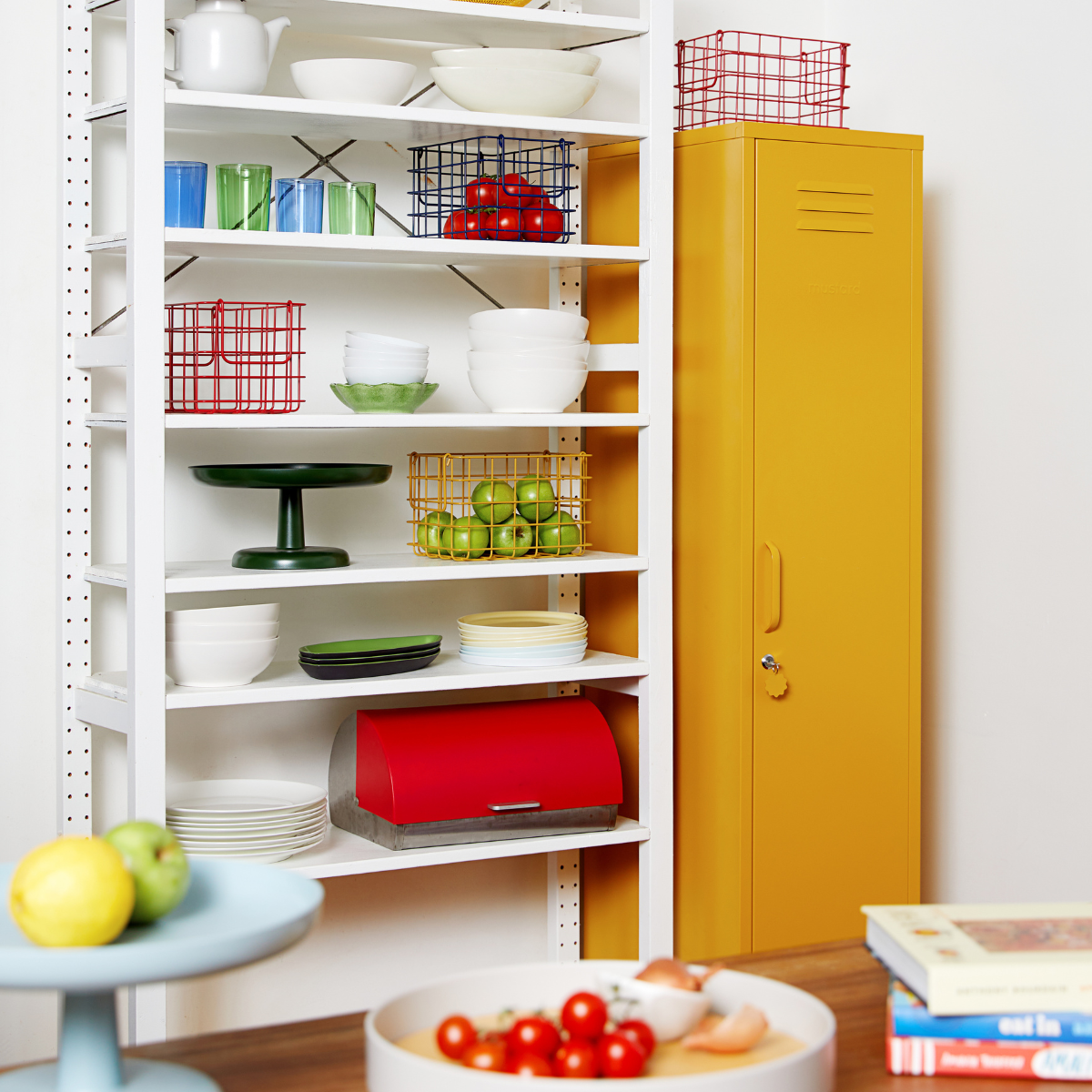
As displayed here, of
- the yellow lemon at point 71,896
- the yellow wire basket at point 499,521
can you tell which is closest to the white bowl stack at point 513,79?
the yellow wire basket at point 499,521

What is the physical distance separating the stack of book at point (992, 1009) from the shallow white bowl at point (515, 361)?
1489 millimetres

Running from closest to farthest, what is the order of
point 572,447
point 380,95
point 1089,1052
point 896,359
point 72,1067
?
point 72,1067 < point 1089,1052 < point 380,95 < point 896,359 < point 572,447

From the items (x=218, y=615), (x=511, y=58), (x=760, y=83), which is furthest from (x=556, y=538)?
(x=760, y=83)

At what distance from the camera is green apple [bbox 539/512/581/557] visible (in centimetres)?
250

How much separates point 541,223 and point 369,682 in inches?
36.8

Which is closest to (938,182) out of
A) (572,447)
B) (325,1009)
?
(572,447)

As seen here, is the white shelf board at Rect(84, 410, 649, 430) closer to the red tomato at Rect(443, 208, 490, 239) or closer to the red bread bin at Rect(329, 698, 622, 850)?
the red tomato at Rect(443, 208, 490, 239)

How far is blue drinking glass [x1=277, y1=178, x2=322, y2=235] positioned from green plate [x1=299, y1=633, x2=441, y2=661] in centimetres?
74

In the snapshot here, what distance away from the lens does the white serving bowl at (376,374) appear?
2.32 meters

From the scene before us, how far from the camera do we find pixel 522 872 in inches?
113

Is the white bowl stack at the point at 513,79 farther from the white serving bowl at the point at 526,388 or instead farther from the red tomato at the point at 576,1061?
the red tomato at the point at 576,1061

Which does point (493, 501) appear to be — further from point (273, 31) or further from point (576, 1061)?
point (576, 1061)

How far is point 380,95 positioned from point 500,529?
0.81 m

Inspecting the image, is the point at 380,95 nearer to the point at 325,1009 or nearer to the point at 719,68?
the point at 719,68
